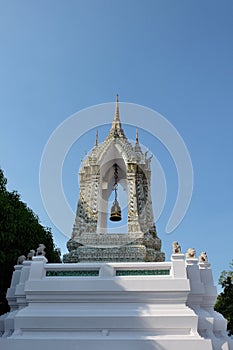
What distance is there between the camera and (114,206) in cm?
1694

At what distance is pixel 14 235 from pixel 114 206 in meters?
4.94

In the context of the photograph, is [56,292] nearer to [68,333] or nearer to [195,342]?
[68,333]

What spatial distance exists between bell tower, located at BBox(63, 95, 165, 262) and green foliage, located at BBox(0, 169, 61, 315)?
307cm

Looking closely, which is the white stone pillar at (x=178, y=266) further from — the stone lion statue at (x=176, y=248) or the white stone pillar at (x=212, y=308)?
the white stone pillar at (x=212, y=308)

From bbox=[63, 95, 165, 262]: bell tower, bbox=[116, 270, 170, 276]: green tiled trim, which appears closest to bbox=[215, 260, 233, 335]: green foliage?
bbox=[63, 95, 165, 262]: bell tower

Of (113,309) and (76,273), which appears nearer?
(113,309)

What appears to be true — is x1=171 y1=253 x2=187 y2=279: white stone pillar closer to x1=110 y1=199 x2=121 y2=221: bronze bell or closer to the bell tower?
the bell tower

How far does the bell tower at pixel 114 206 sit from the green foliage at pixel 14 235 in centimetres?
307

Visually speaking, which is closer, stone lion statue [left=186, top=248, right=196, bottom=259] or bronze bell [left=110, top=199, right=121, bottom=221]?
stone lion statue [left=186, top=248, right=196, bottom=259]

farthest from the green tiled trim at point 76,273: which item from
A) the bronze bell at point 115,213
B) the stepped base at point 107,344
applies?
the bronze bell at point 115,213

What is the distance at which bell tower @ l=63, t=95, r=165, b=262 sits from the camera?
47.9ft

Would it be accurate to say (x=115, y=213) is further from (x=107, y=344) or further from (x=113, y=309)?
(x=107, y=344)

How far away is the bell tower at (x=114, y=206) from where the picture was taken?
47.9 feet

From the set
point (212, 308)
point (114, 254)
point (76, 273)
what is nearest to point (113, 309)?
point (76, 273)
